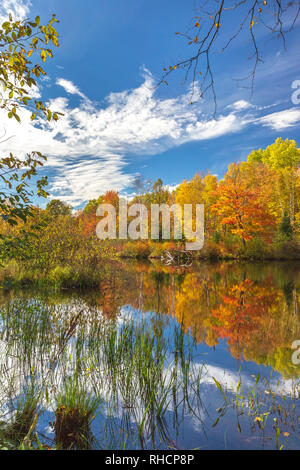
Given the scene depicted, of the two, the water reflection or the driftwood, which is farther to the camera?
the driftwood

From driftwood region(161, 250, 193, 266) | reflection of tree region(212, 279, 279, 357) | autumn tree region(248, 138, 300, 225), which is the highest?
autumn tree region(248, 138, 300, 225)

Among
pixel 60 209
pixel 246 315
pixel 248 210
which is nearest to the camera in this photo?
pixel 246 315

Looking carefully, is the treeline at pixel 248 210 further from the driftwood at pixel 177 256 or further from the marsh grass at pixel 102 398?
the marsh grass at pixel 102 398

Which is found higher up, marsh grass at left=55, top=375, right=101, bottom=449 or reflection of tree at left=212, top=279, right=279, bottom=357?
reflection of tree at left=212, top=279, right=279, bottom=357

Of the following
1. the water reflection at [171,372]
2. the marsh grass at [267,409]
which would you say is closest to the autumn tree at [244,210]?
the water reflection at [171,372]

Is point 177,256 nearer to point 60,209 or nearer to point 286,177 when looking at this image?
point 60,209

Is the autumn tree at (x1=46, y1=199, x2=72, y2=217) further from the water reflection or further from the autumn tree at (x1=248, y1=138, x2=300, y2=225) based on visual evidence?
the autumn tree at (x1=248, y1=138, x2=300, y2=225)

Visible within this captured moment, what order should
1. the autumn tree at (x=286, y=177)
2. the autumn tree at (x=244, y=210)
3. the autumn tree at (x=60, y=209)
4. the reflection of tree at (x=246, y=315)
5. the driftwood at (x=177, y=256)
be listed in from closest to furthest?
the reflection of tree at (x=246, y=315), the autumn tree at (x=60, y=209), the autumn tree at (x=244, y=210), the driftwood at (x=177, y=256), the autumn tree at (x=286, y=177)

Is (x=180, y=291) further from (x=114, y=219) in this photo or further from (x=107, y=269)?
(x=114, y=219)

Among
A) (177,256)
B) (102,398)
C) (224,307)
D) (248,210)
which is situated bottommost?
(102,398)

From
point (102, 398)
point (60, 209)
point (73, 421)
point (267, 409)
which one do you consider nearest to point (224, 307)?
point (267, 409)

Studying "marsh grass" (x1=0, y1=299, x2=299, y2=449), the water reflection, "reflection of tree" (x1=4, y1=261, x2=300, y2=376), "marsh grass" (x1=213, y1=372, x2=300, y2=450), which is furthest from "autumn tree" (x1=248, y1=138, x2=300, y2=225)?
"marsh grass" (x1=0, y1=299, x2=299, y2=449)

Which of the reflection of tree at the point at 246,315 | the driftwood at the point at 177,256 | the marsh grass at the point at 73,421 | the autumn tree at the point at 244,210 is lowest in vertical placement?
the marsh grass at the point at 73,421

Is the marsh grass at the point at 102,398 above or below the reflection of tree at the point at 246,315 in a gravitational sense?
below
